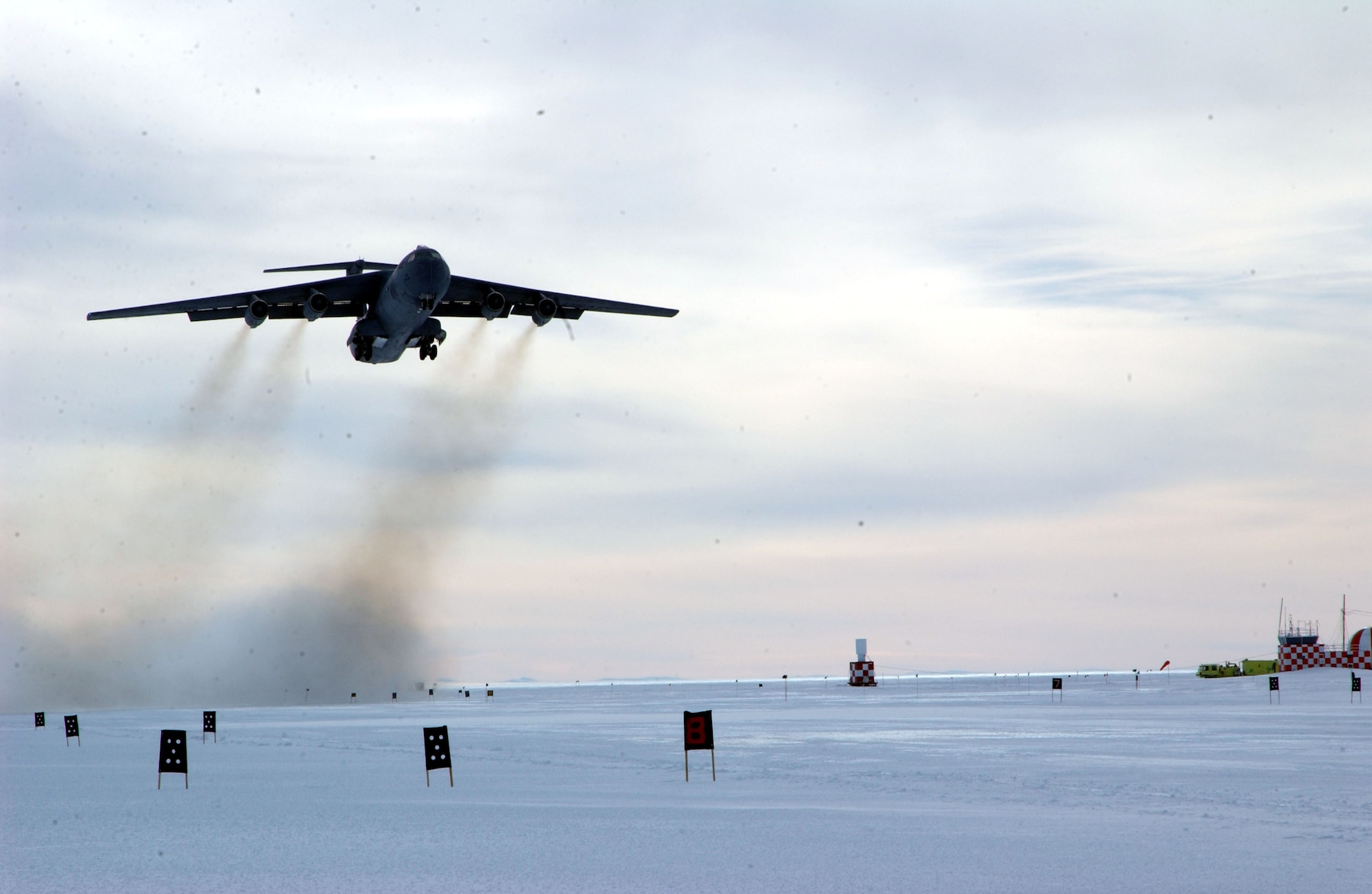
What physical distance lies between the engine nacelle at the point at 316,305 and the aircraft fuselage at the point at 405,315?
1774 mm

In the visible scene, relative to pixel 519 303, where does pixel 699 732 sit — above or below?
below

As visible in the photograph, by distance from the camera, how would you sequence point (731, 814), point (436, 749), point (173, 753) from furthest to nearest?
point (173, 753)
point (436, 749)
point (731, 814)

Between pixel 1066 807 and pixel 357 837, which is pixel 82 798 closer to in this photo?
pixel 357 837

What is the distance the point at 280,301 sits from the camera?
43750 millimetres

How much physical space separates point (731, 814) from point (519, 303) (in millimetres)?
29814

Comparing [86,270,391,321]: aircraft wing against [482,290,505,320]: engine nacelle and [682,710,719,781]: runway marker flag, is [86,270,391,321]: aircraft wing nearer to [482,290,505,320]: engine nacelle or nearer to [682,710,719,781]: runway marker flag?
[482,290,505,320]: engine nacelle

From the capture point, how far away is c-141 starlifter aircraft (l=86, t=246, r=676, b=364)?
40844 millimetres

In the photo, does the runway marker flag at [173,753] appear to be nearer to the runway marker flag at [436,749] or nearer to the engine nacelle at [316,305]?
Result: the runway marker flag at [436,749]

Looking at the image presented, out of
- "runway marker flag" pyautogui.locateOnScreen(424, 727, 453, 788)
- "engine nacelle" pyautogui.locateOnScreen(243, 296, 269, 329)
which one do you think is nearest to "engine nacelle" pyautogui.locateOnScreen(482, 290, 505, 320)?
"engine nacelle" pyautogui.locateOnScreen(243, 296, 269, 329)

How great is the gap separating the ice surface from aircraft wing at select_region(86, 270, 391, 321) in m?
14.8

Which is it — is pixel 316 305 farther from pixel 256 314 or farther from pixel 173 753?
pixel 173 753

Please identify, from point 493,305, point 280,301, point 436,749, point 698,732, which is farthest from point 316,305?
point 698,732

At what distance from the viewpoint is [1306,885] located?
42.9ft

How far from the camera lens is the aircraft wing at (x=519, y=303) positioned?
45.7 metres
